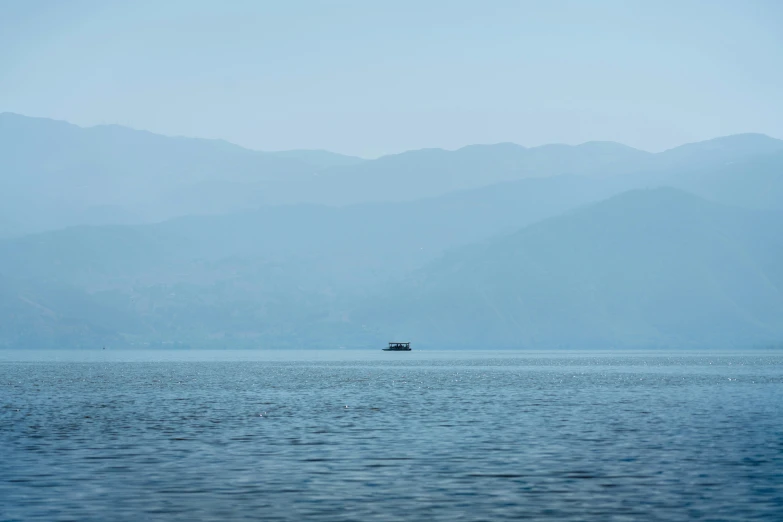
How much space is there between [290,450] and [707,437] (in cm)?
2583

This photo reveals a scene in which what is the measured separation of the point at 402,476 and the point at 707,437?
24.9 meters

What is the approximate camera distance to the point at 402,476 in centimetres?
4812

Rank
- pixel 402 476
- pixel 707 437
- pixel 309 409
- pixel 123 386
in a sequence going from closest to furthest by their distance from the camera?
pixel 402 476
pixel 707 437
pixel 309 409
pixel 123 386

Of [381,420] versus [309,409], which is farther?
[309,409]

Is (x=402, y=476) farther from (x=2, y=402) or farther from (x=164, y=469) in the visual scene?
(x=2, y=402)

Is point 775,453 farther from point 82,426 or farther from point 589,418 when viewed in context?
point 82,426

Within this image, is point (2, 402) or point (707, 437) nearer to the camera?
point (707, 437)

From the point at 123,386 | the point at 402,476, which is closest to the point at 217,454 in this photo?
the point at 402,476

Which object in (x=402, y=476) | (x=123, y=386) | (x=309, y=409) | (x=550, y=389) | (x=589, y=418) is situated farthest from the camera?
(x=123, y=386)

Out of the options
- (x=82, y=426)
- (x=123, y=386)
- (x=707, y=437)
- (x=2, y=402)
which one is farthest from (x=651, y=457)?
(x=123, y=386)

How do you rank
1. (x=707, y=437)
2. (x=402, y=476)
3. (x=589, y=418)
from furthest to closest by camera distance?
(x=589, y=418)
(x=707, y=437)
(x=402, y=476)

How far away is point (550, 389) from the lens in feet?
420

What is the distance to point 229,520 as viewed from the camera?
37500mm

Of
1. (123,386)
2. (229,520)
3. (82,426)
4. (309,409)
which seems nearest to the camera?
(229,520)
